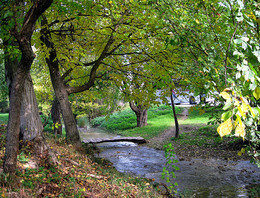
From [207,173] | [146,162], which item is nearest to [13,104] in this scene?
[207,173]

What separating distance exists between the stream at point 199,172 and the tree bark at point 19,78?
175 inches

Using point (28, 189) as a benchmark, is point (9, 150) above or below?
above

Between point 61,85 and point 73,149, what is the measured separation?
240cm

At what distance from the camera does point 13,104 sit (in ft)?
12.6

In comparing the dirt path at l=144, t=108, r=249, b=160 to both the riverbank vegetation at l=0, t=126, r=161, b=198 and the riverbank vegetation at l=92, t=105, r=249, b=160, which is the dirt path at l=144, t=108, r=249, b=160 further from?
the riverbank vegetation at l=0, t=126, r=161, b=198

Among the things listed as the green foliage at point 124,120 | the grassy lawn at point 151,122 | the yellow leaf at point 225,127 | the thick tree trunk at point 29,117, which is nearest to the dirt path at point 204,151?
the grassy lawn at point 151,122

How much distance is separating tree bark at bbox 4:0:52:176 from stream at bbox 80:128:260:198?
4.45 m

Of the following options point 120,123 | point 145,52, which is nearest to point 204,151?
point 145,52

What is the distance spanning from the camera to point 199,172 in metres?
8.62

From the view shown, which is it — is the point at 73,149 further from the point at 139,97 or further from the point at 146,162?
the point at 146,162

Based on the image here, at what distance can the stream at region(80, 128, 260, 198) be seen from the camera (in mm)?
6675

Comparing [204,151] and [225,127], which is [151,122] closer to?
[204,151]

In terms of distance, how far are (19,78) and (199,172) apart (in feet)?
23.5

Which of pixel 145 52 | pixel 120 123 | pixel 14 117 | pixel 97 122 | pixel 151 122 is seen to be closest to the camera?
pixel 14 117
